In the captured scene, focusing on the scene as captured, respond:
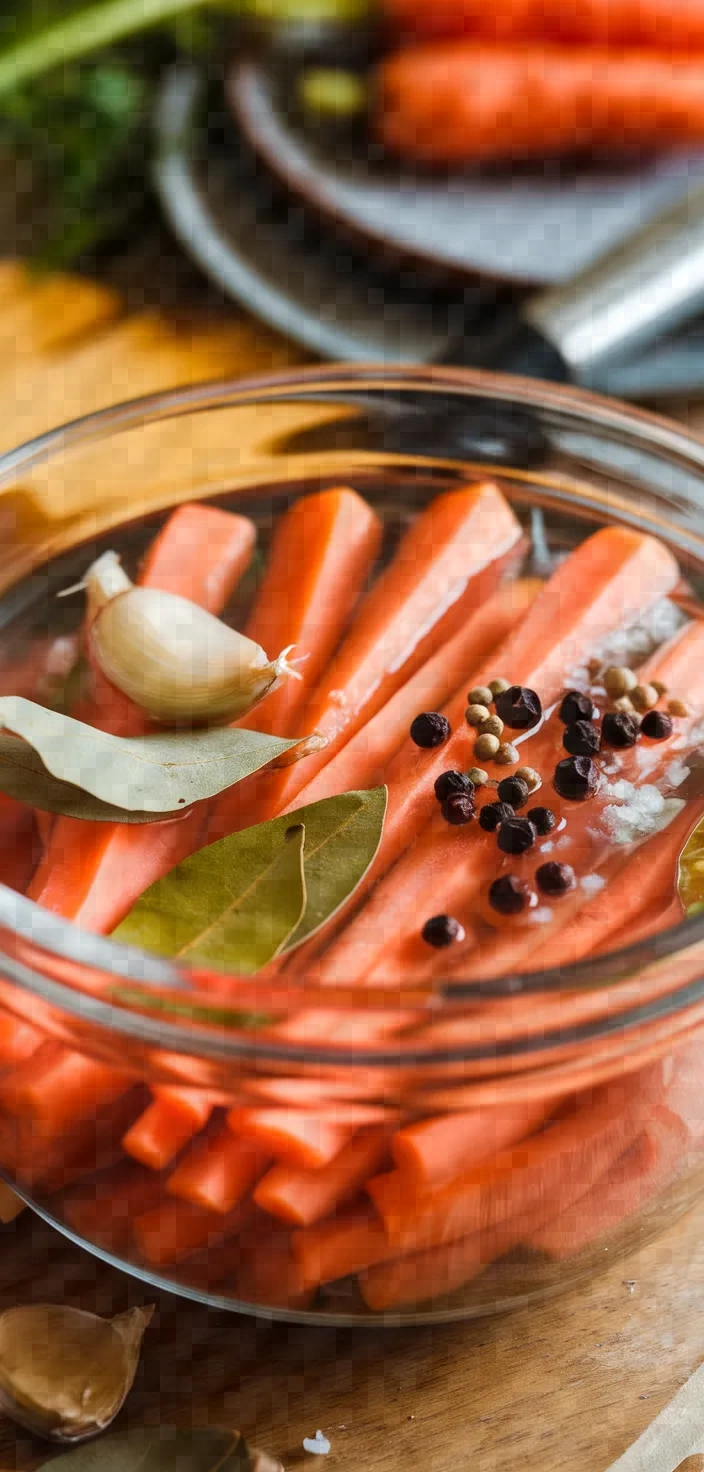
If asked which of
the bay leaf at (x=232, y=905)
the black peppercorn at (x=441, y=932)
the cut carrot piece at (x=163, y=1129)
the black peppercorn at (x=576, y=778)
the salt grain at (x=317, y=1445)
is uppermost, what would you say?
the black peppercorn at (x=576, y=778)

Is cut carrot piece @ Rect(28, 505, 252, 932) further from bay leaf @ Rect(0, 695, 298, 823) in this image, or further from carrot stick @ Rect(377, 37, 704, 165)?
carrot stick @ Rect(377, 37, 704, 165)

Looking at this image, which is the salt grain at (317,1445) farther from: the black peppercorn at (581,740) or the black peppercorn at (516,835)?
the black peppercorn at (581,740)

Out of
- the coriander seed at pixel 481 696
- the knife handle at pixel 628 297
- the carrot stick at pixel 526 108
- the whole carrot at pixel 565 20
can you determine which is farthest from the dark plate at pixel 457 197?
the coriander seed at pixel 481 696

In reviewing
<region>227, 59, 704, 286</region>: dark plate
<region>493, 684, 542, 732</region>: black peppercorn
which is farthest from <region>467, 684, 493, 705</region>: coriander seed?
<region>227, 59, 704, 286</region>: dark plate

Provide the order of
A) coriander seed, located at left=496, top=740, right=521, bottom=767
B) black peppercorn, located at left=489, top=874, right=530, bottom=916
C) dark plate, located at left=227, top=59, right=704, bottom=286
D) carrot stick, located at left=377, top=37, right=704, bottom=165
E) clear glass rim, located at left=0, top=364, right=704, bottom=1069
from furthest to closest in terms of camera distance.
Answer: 1. carrot stick, located at left=377, top=37, right=704, bottom=165
2. dark plate, located at left=227, top=59, right=704, bottom=286
3. coriander seed, located at left=496, top=740, right=521, bottom=767
4. black peppercorn, located at left=489, top=874, right=530, bottom=916
5. clear glass rim, located at left=0, top=364, right=704, bottom=1069

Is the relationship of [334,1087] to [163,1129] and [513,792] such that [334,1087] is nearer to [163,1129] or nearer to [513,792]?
[163,1129]

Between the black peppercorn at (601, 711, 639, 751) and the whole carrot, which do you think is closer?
the black peppercorn at (601, 711, 639, 751)
